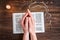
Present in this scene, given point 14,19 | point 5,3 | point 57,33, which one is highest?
point 5,3

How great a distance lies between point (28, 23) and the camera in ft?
2.65

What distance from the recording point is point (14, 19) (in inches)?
33.4

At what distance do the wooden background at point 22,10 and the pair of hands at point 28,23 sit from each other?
7cm

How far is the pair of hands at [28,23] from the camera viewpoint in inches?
31.3

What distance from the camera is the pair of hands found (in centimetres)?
80

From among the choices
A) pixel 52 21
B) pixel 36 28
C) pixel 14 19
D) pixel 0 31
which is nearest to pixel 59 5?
pixel 52 21

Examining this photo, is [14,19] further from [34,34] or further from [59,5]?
[59,5]

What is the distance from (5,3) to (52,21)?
0.38 meters

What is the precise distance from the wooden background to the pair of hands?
68 mm

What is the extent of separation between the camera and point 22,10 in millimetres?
849

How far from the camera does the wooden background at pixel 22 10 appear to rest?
0.85 m

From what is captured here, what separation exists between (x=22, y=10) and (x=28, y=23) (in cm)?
11

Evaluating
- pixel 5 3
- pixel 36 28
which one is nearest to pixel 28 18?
pixel 36 28

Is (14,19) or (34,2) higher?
(34,2)
